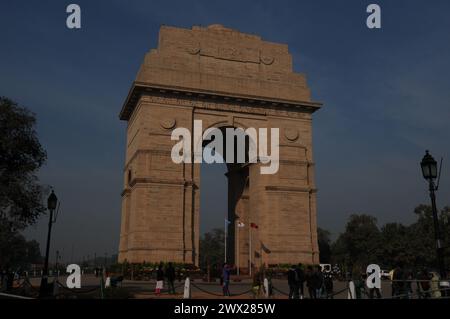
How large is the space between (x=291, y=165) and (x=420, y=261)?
139 ft

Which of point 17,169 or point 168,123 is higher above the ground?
point 168,123

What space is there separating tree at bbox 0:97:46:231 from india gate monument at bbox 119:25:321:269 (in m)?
11.0

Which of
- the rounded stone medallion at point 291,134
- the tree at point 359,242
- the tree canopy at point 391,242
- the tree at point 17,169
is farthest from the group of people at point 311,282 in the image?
the tree at point 359,242

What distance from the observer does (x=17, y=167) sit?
21.1m

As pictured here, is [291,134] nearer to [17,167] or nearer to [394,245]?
[17,167]

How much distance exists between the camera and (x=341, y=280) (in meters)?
35.3

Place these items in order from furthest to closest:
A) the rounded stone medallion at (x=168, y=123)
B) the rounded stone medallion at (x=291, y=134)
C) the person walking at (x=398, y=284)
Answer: the rounded stone medallion at (x=291, y=134), the rounded stone medallion at (x=168, y=123), the person walking at (x=398, y=284)

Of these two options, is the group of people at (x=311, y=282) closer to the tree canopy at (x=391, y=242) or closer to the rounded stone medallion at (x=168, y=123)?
the rounded stone medallion at (x=168, y=123)

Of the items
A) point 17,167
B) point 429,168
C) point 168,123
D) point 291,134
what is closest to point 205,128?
point 168,123

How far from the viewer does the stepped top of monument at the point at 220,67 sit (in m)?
34.8

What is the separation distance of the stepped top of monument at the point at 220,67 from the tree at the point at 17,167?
13.2 meters

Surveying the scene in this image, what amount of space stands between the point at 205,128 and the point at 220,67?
204 inches

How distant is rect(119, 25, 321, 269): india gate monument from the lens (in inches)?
1282
